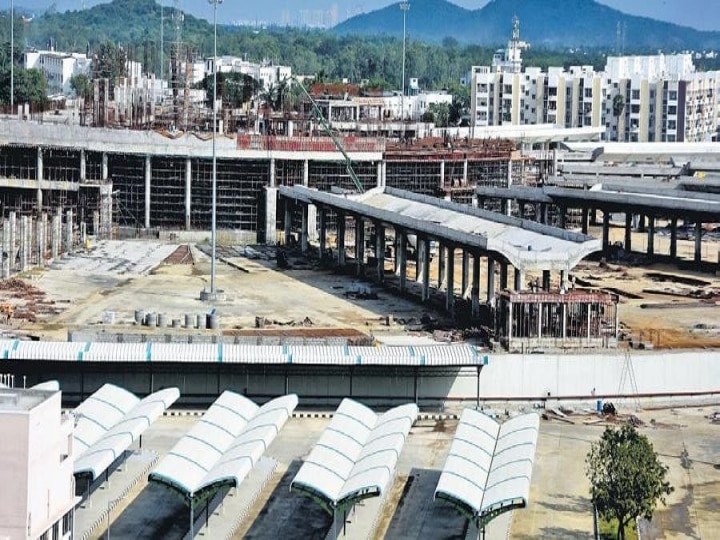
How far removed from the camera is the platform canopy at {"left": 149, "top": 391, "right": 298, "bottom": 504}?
1246 inches

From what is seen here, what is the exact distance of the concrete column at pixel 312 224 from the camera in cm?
8444

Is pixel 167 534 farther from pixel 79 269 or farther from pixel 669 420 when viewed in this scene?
pixel 79 269

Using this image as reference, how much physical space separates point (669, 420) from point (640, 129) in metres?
101

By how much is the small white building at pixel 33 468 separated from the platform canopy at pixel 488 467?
7.93 m

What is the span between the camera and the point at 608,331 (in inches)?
1918

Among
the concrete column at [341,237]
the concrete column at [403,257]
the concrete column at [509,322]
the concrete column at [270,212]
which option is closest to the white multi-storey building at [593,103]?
the concrete column at [270,212]

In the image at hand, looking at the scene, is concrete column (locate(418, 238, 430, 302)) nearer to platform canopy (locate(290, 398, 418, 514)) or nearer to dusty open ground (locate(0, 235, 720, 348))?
dusty open ground (locate(0, 235, 720, 348))

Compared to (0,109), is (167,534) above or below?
below

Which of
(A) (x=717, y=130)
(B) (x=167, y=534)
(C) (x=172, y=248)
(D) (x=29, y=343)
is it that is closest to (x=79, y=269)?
(C) (x=172, y=248)

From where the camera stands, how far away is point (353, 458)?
3391 centimetres

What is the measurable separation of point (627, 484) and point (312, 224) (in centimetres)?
5463

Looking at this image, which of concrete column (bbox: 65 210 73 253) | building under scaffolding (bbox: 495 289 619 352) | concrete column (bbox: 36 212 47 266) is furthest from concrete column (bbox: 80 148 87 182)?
building under scaffolding (bbox: 495 289 619 352)

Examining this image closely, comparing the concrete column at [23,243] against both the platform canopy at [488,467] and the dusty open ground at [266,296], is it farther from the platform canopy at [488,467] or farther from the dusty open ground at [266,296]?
the platform canopy at [488,467]

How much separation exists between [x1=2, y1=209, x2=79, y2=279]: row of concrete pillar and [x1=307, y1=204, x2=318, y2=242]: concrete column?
516 inches
